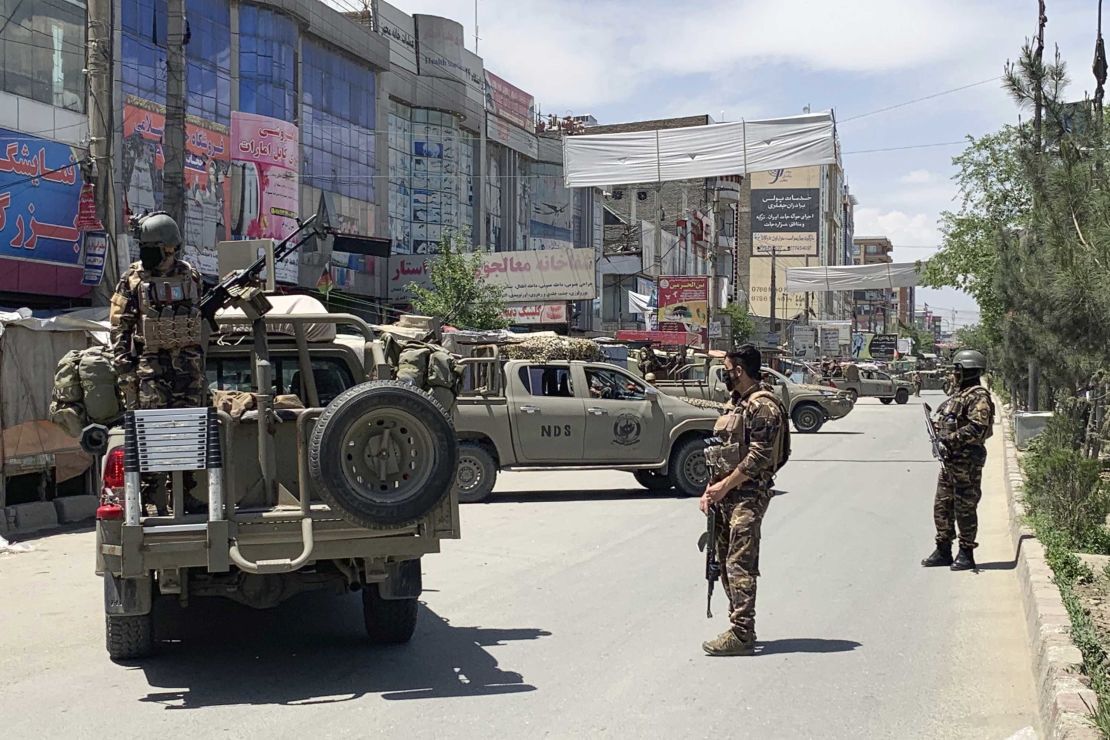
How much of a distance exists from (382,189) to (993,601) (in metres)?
28.1

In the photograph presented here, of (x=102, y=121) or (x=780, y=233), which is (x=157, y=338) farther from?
(x=780, y=233)

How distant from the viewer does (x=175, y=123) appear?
533 inches

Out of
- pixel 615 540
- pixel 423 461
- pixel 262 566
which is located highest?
pixel 423 461

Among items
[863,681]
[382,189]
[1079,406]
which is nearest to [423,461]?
[863,681]

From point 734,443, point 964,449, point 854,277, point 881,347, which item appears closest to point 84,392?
point 734,443

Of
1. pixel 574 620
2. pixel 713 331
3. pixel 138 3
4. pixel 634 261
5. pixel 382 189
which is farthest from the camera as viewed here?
pixel 634 261

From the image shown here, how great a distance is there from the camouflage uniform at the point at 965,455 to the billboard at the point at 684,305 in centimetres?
3270

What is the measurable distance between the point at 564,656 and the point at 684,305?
3676cm

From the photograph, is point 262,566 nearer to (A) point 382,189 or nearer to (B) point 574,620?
(B) point 574,620

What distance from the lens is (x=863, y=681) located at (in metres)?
5.98

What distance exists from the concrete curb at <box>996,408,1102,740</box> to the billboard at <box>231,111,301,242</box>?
21.6 metres

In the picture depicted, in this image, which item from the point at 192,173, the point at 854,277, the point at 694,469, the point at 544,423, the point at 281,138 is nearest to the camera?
the point at 544,423

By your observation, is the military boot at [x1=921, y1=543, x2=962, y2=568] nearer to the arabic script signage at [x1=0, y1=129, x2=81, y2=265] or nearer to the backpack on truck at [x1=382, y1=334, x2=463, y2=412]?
the backpack on truck at [x1=382, y1=334, x2=463, y2=412]

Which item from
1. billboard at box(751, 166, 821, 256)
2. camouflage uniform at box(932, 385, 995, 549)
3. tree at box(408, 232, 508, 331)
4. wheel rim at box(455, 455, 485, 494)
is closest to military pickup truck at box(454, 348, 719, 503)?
wheel rim at box(455, 455, 485, 494)
